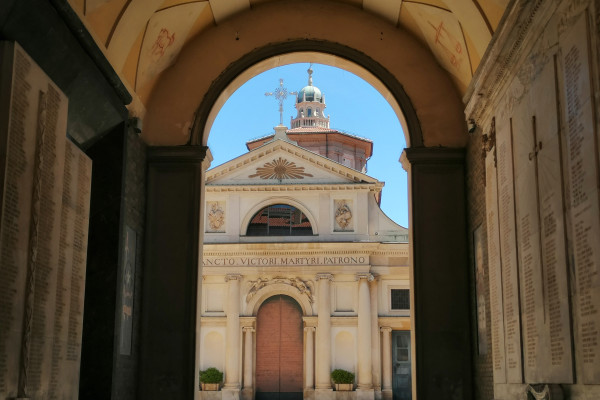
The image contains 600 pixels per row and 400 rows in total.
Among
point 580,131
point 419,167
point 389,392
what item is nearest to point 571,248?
point 580,131

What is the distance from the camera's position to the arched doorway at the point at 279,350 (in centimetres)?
3484

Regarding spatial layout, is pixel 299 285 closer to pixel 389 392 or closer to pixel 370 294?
pixel 370 294

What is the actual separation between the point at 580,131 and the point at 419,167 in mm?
5983

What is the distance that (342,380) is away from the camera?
34.0 metres

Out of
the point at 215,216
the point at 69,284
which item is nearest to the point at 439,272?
the point at 69,284

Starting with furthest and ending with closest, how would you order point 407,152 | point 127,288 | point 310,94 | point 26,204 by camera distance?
point 310,94 < point 407,152 < point 127,288 < point 26,204

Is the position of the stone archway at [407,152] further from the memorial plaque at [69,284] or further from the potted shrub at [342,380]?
the potted shrub at [342,380]

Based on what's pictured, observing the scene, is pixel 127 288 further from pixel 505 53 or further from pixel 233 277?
pixel 233 277

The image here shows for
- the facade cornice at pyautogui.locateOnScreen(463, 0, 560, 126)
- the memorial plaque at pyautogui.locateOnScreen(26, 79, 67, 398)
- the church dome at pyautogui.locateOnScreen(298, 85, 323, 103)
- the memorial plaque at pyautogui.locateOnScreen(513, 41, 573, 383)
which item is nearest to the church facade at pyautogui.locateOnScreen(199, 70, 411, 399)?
the church dome at pyautogui.locateOnScreen(298, 85, 323, 103)

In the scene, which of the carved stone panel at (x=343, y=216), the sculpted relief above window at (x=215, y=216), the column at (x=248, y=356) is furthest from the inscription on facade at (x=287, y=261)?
the column at (x=248, y=356)

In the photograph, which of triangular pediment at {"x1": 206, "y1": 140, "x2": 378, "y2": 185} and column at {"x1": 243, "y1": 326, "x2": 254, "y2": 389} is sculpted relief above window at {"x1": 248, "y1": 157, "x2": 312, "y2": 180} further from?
column at {"x1": 243, "y1": 326, "x2": 254, "y2": 389}

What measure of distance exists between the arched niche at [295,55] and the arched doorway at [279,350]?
22402mm

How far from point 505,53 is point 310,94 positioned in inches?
1931

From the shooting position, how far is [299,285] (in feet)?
116
